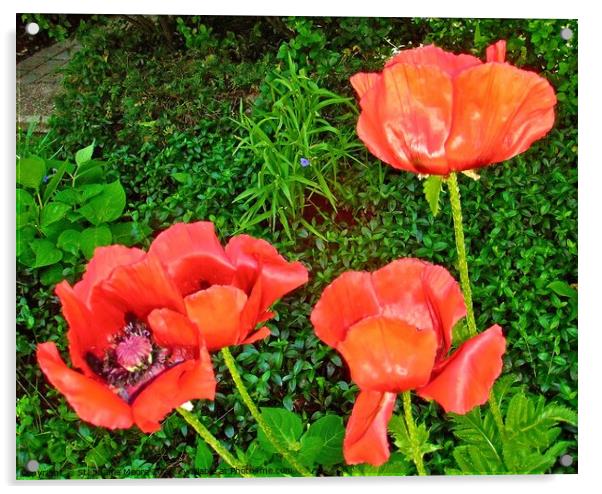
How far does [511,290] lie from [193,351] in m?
0.62

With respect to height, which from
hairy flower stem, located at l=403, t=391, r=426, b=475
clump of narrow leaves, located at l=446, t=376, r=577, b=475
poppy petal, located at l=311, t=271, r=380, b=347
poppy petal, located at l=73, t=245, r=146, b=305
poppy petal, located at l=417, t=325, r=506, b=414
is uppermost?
poppy petal, located at l=73, t=245, r=146, b=305

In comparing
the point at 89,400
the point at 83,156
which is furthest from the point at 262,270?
the point at 83,156

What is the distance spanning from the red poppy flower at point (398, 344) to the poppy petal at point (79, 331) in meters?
0.28

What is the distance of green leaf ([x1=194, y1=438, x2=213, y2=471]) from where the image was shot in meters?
1.32

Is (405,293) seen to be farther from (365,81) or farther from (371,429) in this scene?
(365,81)

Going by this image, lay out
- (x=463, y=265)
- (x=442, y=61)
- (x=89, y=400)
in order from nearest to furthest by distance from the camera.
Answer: (x=89, y=400) → (x=442, y=61) → (x=463, y=265)

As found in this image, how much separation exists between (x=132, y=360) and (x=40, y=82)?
1.81 ft

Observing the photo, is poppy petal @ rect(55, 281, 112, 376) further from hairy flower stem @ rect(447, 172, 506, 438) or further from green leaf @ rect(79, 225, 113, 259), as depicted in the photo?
hairy flower stem @ rect(447, 172, 506, 438)

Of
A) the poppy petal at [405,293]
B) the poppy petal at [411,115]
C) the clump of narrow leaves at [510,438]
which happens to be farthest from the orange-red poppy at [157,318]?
the clump of narrow leaves at [510,438]

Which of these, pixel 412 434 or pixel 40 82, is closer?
pixel 412 434

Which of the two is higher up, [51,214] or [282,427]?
[51,214]

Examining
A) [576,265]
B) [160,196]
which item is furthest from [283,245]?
[576,265]

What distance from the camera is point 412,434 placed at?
1119 mm

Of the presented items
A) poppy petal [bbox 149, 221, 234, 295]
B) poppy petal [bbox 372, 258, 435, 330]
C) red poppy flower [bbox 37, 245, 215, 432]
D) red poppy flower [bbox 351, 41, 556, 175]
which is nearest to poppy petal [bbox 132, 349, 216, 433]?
red poppy flower [bbox 37, 245, 215, 432]
